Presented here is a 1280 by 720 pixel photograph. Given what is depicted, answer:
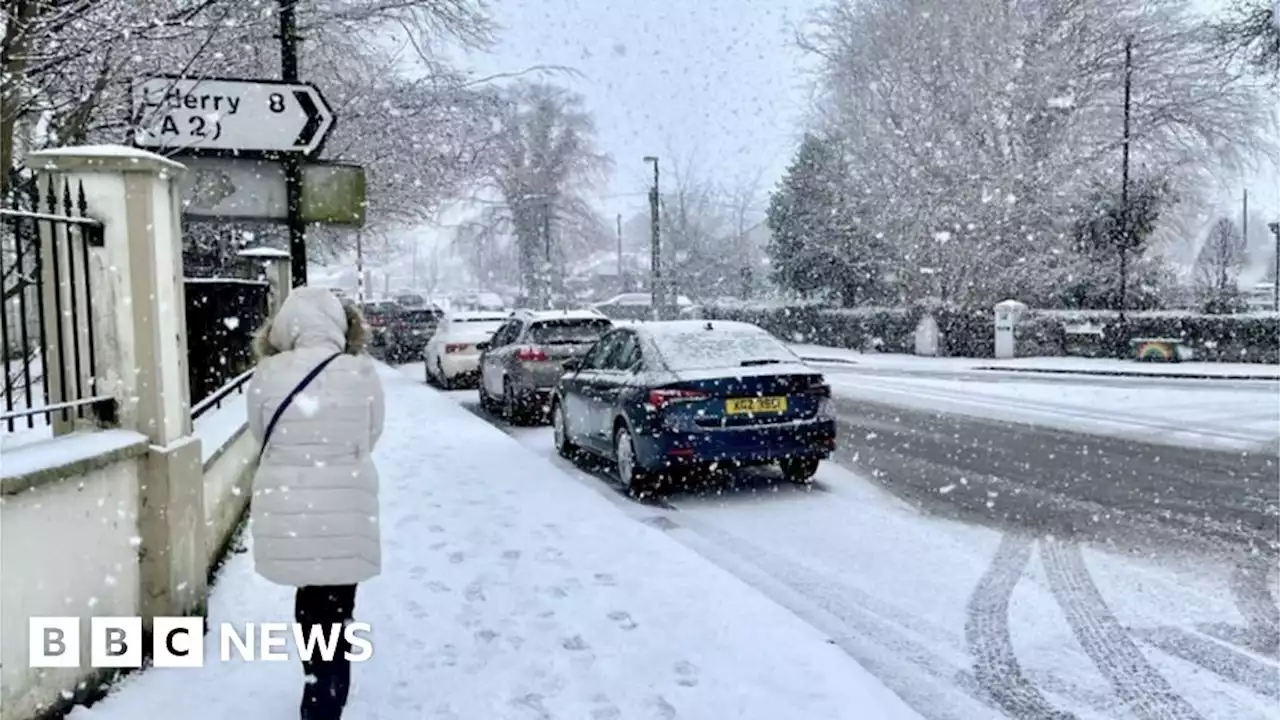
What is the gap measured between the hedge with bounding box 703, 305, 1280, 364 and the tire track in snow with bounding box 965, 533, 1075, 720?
2099 centimetres

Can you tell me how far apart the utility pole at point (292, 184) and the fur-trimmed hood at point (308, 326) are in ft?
13.2

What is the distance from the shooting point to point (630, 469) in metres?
8.91

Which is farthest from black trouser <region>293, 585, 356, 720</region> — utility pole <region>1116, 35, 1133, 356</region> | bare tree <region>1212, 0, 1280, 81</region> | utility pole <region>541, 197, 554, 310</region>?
utility pole <region>541, 197, 554, 310</region>

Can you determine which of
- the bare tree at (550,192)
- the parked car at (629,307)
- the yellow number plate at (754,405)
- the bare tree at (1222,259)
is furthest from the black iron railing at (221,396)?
the parked car at (629,307)

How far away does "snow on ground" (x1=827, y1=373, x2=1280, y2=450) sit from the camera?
1225 cm

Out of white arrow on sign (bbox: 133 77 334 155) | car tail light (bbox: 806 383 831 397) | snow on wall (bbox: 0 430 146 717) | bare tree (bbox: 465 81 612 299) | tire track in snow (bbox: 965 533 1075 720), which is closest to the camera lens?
snow on wall (bbox: 0 430 146 717)

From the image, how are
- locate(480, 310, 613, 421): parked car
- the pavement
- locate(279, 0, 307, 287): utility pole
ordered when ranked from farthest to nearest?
locate(480, 310, 613, 421): parked car < locate(279, 0, 307, 287): utility pole < the pavement

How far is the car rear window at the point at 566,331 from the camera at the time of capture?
14.1 meters

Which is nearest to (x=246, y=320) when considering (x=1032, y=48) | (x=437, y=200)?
(x=437, y=200)

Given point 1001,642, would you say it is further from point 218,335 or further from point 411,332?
point 411,332

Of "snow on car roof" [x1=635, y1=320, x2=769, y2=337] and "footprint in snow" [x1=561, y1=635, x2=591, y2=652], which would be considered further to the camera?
"snow on car roof" [x1=635, y1=320, x2=769, y2=337]

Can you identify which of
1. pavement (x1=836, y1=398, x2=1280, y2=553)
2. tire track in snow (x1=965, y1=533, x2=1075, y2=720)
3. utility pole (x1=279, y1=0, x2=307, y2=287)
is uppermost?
utility pole (x1=279, y1=0, x2=307, y2=287)

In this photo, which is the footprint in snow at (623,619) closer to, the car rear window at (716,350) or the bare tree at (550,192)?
the car rear window at (716,350)

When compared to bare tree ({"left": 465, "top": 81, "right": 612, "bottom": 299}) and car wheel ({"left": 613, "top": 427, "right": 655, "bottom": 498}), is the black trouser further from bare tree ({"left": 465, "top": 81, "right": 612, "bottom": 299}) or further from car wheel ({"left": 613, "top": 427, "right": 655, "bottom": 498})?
bare tree ({"left": 465, "top": 81, "right": 612, "bottom": 299})
